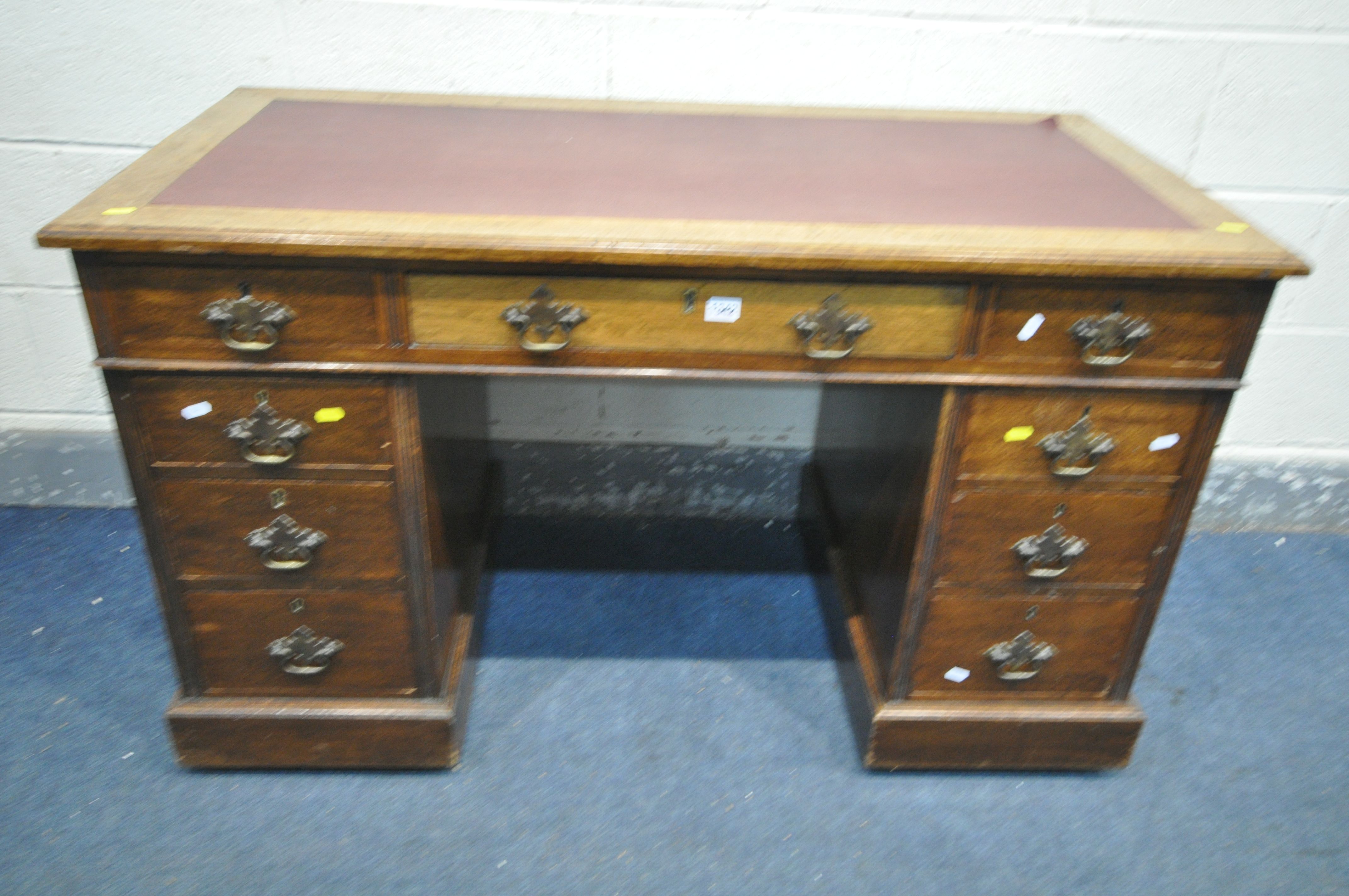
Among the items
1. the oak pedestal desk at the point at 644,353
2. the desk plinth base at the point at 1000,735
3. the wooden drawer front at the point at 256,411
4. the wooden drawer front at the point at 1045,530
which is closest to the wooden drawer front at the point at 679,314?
the oak pedestal desk at the point at 644,353

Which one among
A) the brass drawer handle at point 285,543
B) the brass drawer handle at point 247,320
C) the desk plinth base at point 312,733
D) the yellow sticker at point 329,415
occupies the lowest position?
the desk plinth base at point 312,733

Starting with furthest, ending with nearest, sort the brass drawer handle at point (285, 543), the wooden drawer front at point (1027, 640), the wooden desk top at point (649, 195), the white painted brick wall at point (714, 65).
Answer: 1. the white painted brick wall at point (714, 65)
2. the wooden drawer front at point (1027, 640)
3. the brass drawer handle at point (285, 543)
4. the wooden desk top at point (649, 195)

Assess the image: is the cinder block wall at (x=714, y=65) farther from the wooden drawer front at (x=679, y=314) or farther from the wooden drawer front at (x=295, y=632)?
the wooden drawer front at (x=295, y=632)

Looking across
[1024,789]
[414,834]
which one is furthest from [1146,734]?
[414,834]

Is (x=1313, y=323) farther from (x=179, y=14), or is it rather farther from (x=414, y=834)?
(x=179, y=14)

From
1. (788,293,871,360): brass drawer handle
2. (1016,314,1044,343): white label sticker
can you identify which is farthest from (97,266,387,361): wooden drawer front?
(1016,314,1044,343): white label sticker

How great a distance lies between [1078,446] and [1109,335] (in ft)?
0.53

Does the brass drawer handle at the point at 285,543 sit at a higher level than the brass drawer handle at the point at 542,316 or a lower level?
lower

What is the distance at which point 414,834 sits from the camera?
1459 mm

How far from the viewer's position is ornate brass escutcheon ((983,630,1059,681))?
→ 1505 millimetres

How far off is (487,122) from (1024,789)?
1.35 metres

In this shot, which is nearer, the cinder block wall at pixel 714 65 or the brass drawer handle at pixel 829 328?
the brass drawer handle at pixel 829 328

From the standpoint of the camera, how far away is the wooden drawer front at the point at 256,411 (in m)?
1.27

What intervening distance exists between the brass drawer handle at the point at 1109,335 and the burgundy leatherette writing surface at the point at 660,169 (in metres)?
0.13
